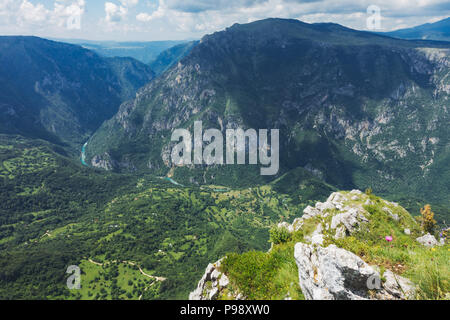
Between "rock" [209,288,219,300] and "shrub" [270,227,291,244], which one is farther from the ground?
"rock" [209,288,219,300]

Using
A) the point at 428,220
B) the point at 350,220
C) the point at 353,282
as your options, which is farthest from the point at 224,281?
the point at 428,220

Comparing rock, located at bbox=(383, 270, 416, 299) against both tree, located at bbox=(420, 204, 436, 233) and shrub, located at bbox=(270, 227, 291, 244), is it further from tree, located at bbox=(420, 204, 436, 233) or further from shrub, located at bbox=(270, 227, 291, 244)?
tree, located at bbox=(420, 204, 436, 233)

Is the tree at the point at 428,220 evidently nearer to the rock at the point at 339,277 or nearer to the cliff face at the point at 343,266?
the cliff face at the point at 343,266

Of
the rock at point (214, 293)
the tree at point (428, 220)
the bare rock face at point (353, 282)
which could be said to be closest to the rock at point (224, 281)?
the rock at point (214, 293)

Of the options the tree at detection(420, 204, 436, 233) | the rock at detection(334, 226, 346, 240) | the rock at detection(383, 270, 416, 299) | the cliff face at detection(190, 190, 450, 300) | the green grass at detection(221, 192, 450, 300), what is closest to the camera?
the green grass at detection(221, 192, 450, 300)

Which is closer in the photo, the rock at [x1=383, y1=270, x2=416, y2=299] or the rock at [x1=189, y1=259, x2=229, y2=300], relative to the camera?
the rock at [x1=383, y1=270, x2=416, y2=299]

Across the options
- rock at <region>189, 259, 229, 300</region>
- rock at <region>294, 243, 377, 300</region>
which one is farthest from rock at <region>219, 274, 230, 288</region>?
rock at <region>294, 243, 377, 300</region>
